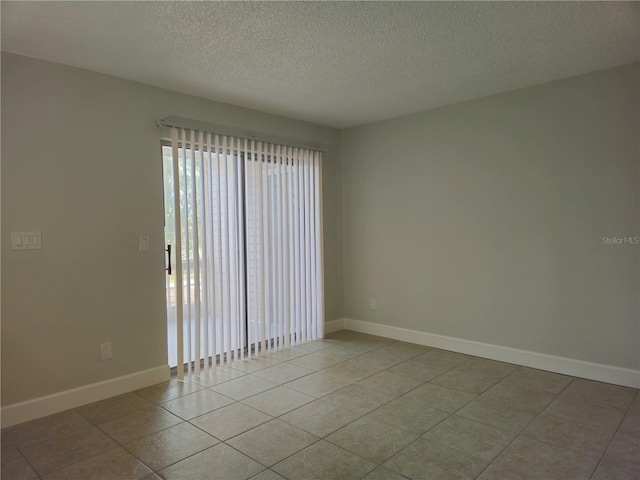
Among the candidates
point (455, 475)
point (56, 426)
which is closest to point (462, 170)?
point (455, 475)

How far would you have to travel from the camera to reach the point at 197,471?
2195 mm

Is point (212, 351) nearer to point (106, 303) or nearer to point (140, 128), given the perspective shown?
point (106, 303)

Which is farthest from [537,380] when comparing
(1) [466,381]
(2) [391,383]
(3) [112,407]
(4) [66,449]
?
(4) [66,449]

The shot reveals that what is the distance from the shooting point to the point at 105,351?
318 centimetres

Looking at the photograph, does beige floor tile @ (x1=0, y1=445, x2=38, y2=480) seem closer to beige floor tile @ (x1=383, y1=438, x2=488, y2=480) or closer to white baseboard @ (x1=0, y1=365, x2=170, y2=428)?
white baseboard @ (x1=0, y1=365, x2=170, y2=428)

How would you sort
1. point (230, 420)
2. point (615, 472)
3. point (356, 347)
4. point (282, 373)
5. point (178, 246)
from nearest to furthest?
point (615, 472) → point (230, 420) → point (178, 246) → point (282, 373) → point (356, 347)

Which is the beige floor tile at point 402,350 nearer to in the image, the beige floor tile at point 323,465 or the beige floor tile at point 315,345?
the beige floor tile at point 315,345

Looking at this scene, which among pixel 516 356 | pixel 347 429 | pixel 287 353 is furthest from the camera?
pixel 287 353

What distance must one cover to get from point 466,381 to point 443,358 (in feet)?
1.96

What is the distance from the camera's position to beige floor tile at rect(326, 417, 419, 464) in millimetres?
2354

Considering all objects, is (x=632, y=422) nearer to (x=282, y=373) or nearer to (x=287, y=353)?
(x=282, y=373)

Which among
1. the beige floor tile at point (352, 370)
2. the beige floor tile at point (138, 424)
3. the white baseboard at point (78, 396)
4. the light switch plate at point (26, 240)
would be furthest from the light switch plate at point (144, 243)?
the beige floor tile at point (352, 370)

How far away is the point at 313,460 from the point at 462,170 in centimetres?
297

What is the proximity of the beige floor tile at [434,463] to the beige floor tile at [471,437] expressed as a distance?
0.06m
